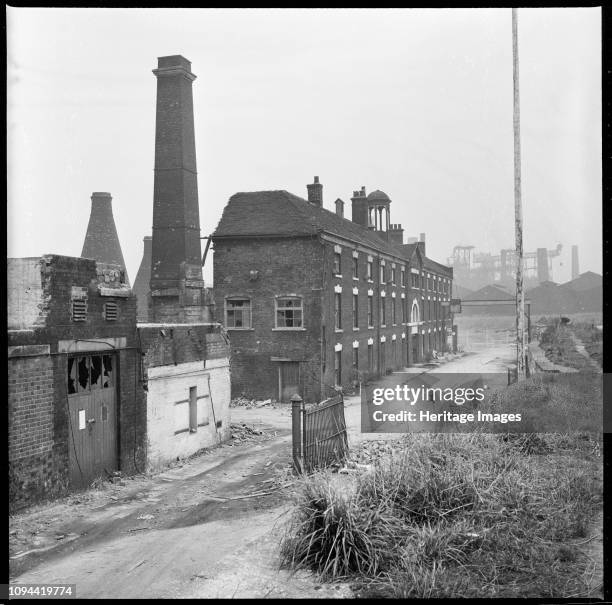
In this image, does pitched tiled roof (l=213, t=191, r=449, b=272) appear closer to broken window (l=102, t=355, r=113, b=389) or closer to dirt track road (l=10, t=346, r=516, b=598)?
dirt track road (l=10, t=346, r=516, b=598)

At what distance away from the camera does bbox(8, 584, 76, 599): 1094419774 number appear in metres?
6.61

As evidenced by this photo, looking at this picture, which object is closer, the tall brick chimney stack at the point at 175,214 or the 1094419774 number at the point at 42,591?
the 1094419774 number at the point at 42,591

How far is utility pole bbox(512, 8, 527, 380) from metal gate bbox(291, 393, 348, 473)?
17.1ft

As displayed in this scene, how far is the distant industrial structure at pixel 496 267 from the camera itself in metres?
11.1

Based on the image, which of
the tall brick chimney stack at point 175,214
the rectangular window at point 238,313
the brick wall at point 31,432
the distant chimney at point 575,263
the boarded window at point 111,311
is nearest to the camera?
the distant chimney at point 575,263

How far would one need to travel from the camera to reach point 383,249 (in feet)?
65.8

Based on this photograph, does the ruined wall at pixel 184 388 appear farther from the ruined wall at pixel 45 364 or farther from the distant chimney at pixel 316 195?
the distant chimney at pixel 316 195

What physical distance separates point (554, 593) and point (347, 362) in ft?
53.8

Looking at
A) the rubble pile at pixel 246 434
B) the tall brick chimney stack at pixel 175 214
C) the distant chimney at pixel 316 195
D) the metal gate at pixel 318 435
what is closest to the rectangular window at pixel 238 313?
the tall brick chimney stack at pixel 175 214

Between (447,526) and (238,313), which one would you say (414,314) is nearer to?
(238,313)

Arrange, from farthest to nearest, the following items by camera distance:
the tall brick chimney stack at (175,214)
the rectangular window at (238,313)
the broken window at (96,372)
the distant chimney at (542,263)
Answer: the rectangular window at (238,313), the tall brick chimney stack at (175,214), the distant chimney at (542,263), the broken window at (96,372)

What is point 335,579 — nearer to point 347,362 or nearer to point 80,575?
point 80,575

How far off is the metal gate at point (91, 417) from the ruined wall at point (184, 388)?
42.8 inches

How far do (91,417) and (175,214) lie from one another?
401 inches
